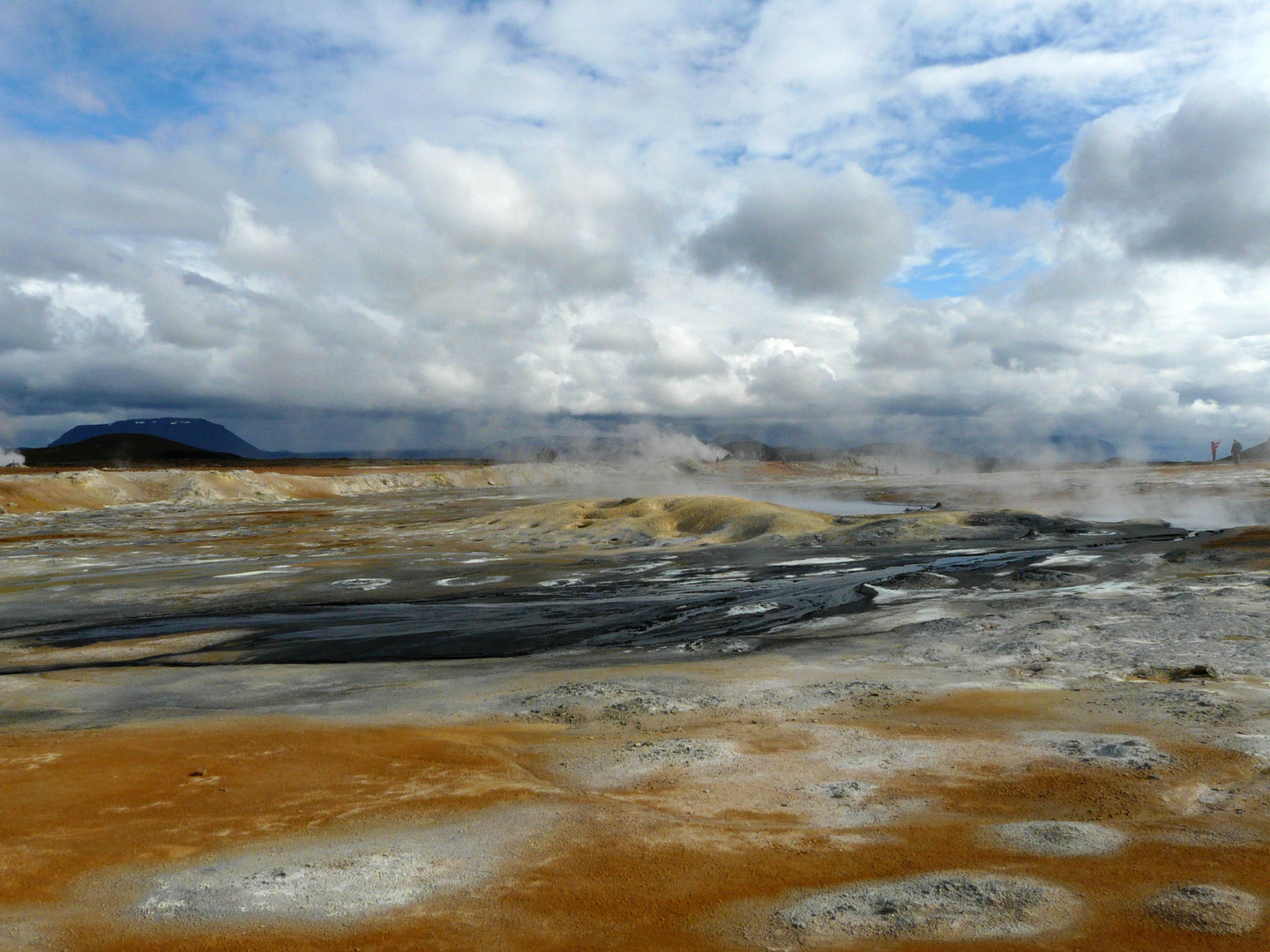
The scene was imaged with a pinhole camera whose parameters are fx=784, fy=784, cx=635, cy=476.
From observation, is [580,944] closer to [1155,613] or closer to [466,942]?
[466,942]

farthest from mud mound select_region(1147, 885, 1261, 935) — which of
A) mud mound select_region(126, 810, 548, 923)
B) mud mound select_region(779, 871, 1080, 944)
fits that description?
mud mound select_region(126, 810, 548, 923)

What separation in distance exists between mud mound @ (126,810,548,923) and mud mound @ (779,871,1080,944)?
243 cm

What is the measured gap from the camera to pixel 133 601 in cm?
2300

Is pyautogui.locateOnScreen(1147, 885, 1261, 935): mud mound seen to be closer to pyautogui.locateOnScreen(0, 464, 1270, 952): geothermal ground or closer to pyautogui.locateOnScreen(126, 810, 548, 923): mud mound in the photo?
pyautogui.locateOnScreen(0, 464, 1270, 952): geothermal ground

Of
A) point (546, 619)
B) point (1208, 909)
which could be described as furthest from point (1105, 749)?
point (546, 619)

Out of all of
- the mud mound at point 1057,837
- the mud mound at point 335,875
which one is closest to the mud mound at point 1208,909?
the mud mound at point 1057,837

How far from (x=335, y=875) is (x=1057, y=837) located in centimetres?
555

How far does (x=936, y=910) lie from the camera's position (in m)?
5.14

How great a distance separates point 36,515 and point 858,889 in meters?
76.5

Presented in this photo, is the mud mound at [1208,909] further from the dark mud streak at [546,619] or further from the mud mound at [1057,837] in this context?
the dark mud streak at [546,619]

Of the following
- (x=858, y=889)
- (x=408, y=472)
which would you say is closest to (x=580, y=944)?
(x=858, y=889)

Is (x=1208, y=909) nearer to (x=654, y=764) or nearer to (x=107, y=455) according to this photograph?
(x=654, y=764)

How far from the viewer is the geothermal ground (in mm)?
5195

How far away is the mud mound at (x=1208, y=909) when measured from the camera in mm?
4816
